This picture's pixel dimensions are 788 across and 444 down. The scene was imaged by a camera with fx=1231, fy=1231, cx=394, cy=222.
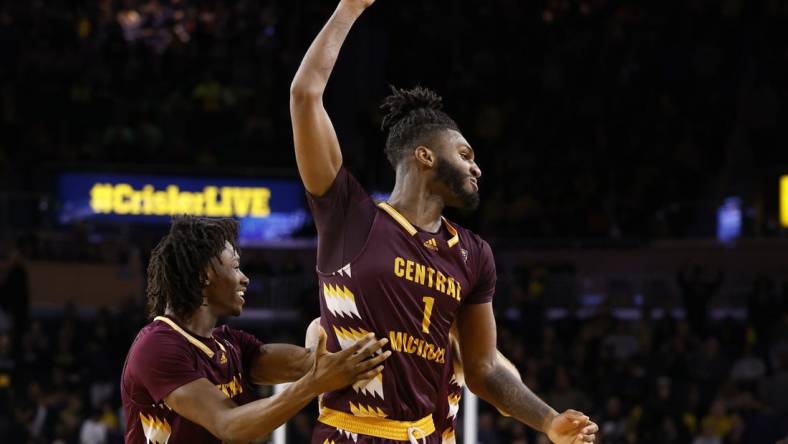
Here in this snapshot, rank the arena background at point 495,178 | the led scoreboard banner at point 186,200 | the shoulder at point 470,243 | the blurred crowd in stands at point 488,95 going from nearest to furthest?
the shoulder at point 470,243 → the arena background at point 495,178 → the led scoreboard banner at point 186,200 → the blurred crowd in stands at point 488,95

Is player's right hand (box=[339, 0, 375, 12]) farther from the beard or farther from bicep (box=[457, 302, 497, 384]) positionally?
bicep (box=[457, 302, 497, 384])

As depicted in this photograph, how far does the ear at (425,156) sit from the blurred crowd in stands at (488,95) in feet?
40.1

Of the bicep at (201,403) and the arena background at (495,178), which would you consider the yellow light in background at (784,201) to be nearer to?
the arena background at (495,178)

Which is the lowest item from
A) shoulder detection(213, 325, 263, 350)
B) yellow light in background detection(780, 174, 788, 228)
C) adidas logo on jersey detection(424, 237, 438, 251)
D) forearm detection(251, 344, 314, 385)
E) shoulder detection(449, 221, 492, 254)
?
forearm detection(251, 344, 314, 385)

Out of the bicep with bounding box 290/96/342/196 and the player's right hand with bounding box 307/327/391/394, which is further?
the bicep with bounding box 290/96/342/196

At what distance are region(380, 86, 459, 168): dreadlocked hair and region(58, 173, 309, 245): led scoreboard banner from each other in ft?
40.9

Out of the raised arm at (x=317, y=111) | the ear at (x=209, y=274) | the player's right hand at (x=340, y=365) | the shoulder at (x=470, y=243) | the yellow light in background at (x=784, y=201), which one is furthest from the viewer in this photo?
the yellow light in background at (x=784, y=201)

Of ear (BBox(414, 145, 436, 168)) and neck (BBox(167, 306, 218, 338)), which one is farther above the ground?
ear (BBox(414, 145, 436, 168))

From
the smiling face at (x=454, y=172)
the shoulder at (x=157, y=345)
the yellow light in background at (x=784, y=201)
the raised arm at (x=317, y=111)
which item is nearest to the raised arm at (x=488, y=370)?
the smiling face at (x=454, y=172)

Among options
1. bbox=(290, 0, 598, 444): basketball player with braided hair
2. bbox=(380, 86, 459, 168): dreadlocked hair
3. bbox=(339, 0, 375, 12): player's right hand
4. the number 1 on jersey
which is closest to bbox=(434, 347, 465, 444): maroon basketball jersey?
bbox=(290, 0, 598, 444): basketball player with braided hair

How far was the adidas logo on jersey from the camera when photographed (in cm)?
462

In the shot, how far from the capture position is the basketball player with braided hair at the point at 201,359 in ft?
14.1

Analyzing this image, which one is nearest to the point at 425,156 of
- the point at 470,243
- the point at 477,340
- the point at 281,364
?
the point at 470,243

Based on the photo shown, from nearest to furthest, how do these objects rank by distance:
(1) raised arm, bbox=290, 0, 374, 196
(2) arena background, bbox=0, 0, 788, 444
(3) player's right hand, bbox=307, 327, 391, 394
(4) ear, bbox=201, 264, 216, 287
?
1. (3) player's right hand, bbox=307, 327, 391, 394
2. (1) raised arm, bbox=290, 0, 374, 196
3. (4) ear, bbox=201, 264, 216, 287
4. (2) arena background, bbox=0, 0, 788, 444
